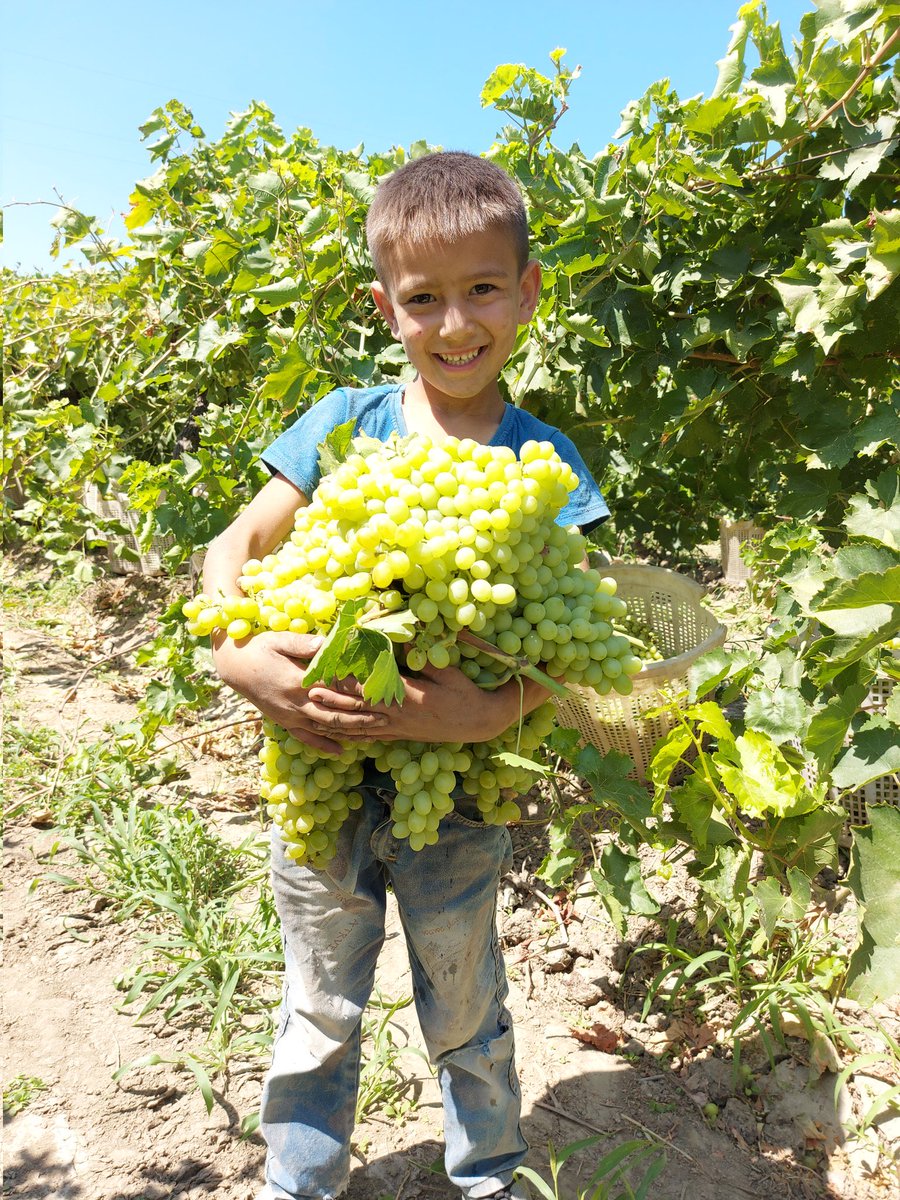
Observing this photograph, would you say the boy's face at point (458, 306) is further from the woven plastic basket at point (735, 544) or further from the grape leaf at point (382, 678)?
the woven plastic basket at point (735, 544)

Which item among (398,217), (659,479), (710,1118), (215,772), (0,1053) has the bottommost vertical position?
(710,1118)

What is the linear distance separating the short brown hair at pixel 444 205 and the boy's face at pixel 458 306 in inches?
1.1

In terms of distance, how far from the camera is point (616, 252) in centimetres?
242

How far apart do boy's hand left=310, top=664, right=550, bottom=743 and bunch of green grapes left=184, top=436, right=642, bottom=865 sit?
3cm

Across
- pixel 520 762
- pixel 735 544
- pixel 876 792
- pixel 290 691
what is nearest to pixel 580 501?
pixel 520 762

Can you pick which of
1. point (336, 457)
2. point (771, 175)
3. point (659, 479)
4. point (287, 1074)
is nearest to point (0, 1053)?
point (287, 1074)

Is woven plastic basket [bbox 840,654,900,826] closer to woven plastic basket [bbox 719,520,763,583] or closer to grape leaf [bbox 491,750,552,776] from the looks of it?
grape leaf [bbox 491,750,552,776]

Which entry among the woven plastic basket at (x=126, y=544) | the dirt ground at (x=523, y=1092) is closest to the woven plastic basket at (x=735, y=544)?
the dirt ground at (x=523, y=1092)

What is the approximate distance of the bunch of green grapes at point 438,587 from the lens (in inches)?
47.9

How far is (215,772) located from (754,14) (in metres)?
3.41

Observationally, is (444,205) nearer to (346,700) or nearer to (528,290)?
(528,290)

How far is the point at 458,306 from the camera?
1586 mm

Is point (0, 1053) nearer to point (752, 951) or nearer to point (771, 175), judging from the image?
point (752, 951)

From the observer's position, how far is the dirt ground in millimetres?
1993
